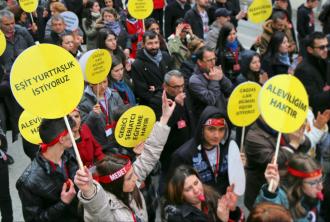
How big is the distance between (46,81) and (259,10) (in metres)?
5.66

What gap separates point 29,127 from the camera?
4.10 metres

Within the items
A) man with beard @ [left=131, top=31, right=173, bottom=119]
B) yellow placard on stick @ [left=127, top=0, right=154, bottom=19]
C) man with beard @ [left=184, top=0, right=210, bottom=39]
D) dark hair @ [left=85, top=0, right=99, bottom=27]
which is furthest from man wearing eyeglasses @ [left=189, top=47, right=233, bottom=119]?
dark hair @ [left=85, top=0, right=99, bottom=27]

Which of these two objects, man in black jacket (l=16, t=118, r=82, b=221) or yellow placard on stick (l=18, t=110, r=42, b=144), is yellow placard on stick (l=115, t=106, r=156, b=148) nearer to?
man in black jacket (l=16, t=118, r=82, b=221)

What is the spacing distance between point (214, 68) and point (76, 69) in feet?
8.56

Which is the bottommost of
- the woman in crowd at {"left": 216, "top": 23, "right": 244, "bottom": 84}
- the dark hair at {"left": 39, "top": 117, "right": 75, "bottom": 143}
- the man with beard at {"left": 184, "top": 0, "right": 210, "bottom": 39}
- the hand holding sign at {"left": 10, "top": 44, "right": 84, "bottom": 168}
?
the man with beard at {"left": 184, "top": 0, "right": 210, "bottom": 39}

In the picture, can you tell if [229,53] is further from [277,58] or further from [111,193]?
[111,193]

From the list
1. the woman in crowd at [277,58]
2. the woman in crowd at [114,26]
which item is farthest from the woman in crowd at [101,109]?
the woman in crowd at [114,26]

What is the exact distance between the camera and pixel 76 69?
10.3ft

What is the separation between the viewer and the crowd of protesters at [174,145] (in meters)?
3.12

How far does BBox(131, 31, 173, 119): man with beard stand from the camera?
5930 mm

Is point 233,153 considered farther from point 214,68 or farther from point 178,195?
point 214,68

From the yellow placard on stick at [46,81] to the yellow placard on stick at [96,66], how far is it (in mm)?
1853

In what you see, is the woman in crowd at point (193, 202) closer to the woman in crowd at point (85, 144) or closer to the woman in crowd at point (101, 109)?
the woman in crowd at point (85, 144)

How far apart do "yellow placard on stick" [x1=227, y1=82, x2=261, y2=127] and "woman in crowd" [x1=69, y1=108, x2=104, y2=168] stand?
1216 millimetres
